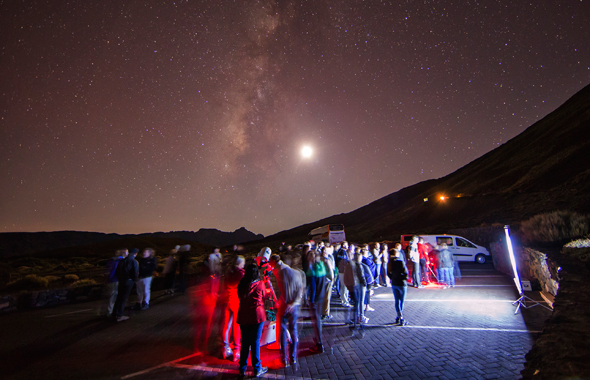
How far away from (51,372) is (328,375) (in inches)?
183

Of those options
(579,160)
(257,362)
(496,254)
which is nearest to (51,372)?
(257,362)

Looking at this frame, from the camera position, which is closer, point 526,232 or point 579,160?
point 526,232

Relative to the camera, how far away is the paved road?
461 cm

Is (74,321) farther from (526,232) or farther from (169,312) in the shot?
(526,232)

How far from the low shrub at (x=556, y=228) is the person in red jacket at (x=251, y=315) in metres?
12.4

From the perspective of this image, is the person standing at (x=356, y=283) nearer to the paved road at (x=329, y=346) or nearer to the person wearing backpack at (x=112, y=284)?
the paved road at (x=329, y=346)

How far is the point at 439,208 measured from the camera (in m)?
65.8

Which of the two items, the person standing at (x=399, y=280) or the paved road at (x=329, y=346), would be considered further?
the person standing at (x=399, y=280)

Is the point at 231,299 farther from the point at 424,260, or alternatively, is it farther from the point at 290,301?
the point at 424,260

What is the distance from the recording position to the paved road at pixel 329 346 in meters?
4.61

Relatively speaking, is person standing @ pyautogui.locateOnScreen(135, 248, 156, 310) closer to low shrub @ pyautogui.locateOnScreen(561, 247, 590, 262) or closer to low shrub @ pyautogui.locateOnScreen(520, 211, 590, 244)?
low shrub @ pyautogui.locateOnScreen(561, 247, 590, 262)

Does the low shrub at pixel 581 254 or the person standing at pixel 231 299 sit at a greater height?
the low shrub at pixel 581 254

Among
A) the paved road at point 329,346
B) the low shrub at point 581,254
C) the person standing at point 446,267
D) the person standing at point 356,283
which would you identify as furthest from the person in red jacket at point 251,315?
the person standing at point 446,267

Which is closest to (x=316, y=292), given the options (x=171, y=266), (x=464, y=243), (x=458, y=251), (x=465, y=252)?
(x=171, y=266)
